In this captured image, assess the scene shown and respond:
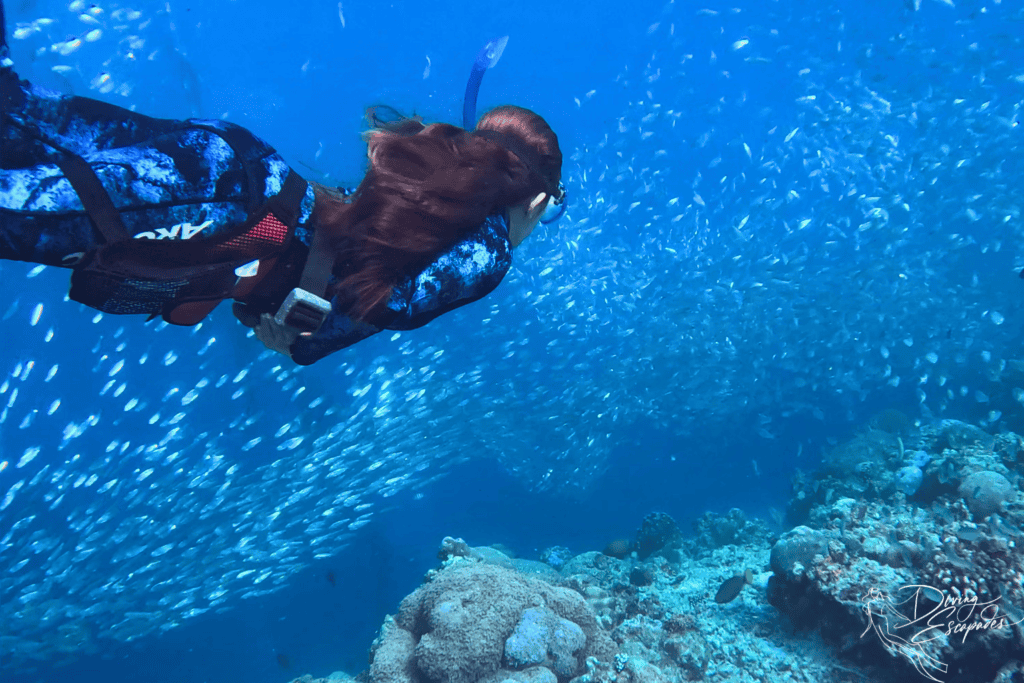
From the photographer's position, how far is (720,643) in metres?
7.52

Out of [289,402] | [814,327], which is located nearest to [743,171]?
[814,327]

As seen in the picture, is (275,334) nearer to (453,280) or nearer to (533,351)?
(453,280)

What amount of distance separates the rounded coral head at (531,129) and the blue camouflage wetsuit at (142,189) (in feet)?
1.56

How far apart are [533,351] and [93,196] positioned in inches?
1048

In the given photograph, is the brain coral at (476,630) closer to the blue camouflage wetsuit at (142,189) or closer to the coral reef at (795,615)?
the coral reef at (795,615)

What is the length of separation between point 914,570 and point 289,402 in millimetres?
18454

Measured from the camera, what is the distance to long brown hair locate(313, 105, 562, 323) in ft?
5.45

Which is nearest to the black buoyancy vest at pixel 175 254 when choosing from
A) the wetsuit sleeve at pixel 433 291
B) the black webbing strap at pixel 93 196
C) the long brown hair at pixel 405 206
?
the black webbing strap at pixel 93 196

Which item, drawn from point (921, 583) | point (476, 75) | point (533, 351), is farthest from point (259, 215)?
point (533, 351)

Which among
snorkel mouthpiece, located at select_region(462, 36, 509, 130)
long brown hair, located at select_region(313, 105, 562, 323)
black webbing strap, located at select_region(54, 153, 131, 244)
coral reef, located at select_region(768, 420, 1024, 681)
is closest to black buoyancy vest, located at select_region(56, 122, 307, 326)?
black webbing strap, located at select_region(54, 153, 131, 244)

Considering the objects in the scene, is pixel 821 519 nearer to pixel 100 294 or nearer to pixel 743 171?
pixel 100 294

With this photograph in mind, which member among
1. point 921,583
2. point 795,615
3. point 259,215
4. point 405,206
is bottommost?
point 795,615

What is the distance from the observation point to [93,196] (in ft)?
4.26

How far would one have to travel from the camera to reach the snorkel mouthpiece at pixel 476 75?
2.00m
